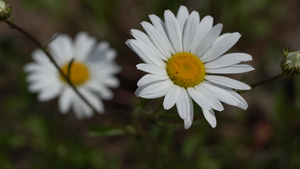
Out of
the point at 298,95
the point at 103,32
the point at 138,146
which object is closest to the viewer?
the point at 298,95

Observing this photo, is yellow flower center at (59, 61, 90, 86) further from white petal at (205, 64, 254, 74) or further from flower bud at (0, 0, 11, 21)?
white petal at (205, 64, 254, 74)

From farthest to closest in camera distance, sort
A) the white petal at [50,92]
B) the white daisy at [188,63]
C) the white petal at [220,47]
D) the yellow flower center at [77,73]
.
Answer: the yellow flower center at [77,73]
the white petal at [50,92]
the white petal at [220,47]
the white daisy at [188,63]

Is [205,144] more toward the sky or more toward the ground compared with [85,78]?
more toward the ground

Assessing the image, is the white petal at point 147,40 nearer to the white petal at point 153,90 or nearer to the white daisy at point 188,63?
the white daisy at point 188,63

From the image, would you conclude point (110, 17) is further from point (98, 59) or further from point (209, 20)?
point (209, 20)

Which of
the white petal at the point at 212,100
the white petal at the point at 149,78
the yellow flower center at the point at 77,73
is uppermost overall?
the yellow flower center at the point at 77,73

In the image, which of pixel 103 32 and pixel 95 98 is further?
pixel 103 32

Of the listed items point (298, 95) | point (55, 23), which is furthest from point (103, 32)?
point (298, 95)

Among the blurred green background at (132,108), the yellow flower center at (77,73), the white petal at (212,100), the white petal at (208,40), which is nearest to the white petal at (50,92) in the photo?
the yellow flower center at (77,73)
